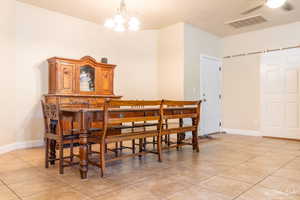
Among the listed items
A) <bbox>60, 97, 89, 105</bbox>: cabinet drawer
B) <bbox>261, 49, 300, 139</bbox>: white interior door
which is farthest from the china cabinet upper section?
<bbox>261, 49, 300, 139</bbox>: white interior door

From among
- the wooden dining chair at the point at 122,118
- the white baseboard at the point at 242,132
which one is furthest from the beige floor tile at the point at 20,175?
the white baseboard at the point at 242,132

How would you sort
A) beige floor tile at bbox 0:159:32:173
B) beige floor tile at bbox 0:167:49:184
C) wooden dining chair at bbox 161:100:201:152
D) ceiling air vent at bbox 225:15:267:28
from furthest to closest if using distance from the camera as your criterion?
ceiling air vent at bbox 225:15:267:28
wooden dining chair at bbox 161:100:201:152
beige floor tile at bbox 0:159:32:173
beige floor tile at bbox 0:167:49:184

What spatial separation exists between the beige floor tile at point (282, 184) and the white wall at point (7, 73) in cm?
396

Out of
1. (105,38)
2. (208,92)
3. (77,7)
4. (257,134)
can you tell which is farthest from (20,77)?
(257,134)

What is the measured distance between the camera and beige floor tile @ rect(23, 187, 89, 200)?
193 centimetres

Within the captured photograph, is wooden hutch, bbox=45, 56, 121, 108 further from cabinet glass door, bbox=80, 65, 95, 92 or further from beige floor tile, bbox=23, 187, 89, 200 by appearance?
beige floor tile, bbox=23, 187, 89, 200

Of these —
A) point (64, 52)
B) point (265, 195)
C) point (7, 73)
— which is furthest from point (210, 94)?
point (7, 73)

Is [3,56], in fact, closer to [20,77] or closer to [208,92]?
[20,77]

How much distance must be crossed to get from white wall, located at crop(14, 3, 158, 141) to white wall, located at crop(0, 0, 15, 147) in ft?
0.34

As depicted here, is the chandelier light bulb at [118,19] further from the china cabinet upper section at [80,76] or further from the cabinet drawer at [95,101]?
the cabinet drawer at [95,101]

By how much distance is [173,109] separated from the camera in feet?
11.5

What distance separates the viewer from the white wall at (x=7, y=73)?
3.74m

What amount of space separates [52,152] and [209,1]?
3.63 meters

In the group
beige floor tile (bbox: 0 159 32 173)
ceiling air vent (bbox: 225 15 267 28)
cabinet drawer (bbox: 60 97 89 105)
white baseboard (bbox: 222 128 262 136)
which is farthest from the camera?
white baseboard (bbox: 222 128 262 136)
